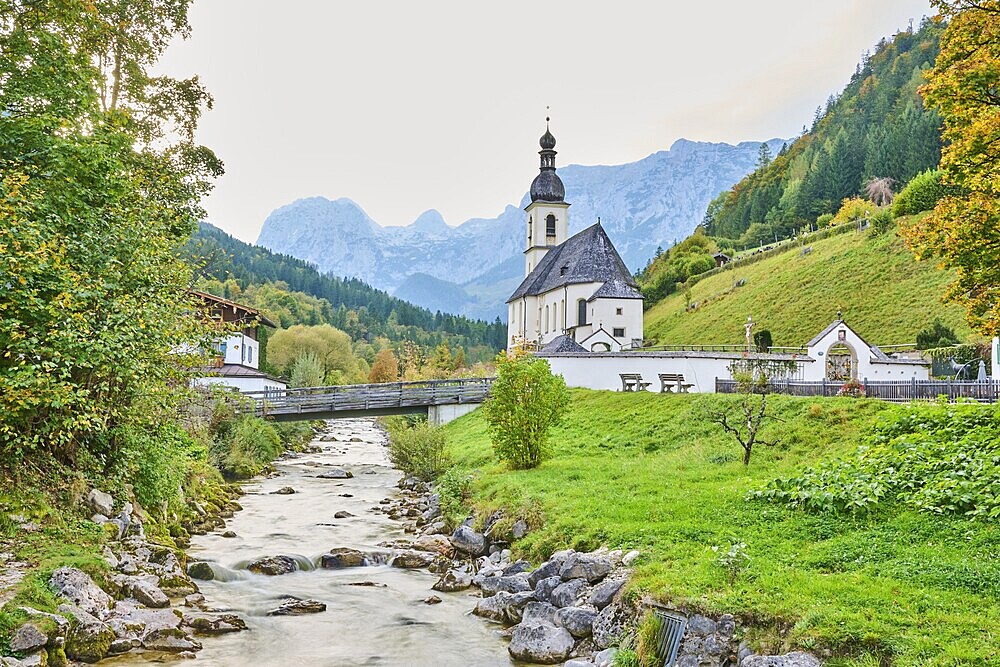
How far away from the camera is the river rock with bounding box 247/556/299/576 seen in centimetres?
1505

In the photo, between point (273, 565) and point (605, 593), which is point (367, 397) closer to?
point (273, 565)

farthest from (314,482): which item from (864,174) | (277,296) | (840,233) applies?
(864,174)

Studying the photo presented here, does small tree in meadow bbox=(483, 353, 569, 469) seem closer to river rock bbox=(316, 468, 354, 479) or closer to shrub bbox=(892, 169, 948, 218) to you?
river rock bbox=(316, 468, 354, 479)

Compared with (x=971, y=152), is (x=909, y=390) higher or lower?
lower

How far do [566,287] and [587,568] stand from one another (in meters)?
52.1

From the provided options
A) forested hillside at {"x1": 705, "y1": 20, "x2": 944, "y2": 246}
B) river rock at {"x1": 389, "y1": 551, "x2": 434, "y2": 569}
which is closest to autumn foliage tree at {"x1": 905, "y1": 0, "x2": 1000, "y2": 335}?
river rock at {"x1": 389, "y1": 551, "x2": 434, "y2": 569}

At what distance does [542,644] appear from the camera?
1014cm

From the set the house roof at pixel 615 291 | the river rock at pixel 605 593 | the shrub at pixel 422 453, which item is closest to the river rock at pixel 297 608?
the river rock at pixel 605 593

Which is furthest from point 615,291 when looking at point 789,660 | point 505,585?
point 789,660

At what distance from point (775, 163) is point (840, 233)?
192 feet

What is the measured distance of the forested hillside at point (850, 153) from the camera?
9412 cm

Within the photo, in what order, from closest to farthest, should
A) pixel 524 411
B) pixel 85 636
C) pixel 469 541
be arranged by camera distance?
pixel 85 636, pixel 469 541, pixel 524 411

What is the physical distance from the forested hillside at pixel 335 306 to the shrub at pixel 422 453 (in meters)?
63.1

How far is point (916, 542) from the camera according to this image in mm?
10156
